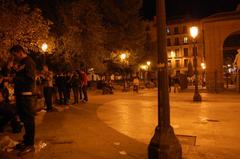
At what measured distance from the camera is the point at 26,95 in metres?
7.14

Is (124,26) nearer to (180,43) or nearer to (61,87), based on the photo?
(61,87)

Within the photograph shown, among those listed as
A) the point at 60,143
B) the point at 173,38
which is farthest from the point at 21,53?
Result: the point at 173,38

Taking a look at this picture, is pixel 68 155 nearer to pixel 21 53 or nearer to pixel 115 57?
pixel 21 53

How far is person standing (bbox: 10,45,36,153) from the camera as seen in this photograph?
7.11 meters

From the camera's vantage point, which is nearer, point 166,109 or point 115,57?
point 166,109

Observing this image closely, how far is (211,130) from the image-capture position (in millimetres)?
9625

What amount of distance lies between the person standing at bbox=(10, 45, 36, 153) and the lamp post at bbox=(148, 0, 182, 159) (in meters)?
2.49

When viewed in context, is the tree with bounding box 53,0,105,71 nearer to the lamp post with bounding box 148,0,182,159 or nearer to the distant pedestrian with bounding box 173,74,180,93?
the distant pedestrian with bounding box 173,74,180,93

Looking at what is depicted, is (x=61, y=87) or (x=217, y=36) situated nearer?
(x=61, y=87)

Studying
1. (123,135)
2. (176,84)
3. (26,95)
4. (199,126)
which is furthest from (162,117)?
(176,84)

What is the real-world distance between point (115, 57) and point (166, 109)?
101 feet

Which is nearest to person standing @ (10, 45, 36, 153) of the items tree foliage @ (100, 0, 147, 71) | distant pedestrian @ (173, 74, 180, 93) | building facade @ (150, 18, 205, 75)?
distant pedestrian @ (173, 74, 180, 93)

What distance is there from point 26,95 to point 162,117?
9.15ft

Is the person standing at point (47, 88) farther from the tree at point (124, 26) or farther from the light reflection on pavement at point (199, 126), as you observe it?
the tree at point (124, 26)
